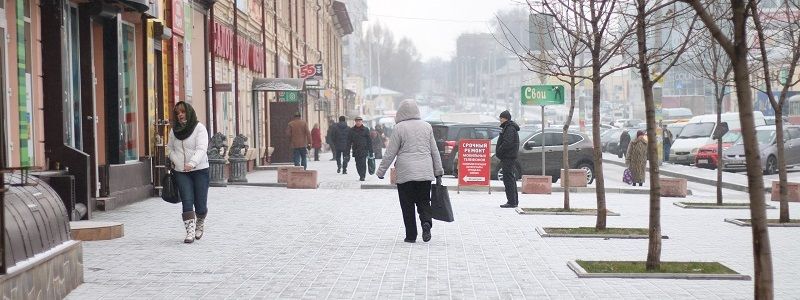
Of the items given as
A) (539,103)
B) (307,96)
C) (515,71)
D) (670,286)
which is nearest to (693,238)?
(670,286)

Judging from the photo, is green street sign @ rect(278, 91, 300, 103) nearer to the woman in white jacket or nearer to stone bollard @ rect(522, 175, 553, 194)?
stone bollard @ rect(522, 175, 553, 194)

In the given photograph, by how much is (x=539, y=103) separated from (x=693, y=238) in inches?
414

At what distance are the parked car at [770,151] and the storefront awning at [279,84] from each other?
13668mm

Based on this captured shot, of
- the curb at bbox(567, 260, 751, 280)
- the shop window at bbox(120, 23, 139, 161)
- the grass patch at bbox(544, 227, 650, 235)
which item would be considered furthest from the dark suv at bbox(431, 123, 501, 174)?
the curb at bbox(567, 260, 751, 280)

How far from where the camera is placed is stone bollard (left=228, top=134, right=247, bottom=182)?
89.3 feet

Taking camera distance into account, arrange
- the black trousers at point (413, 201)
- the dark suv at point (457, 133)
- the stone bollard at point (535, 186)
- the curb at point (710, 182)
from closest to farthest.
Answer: the black trousers at point (413, 201) → the stone bollard at point (535, 186) → the curb at point (710, 182) → the dark suv at point (457, 133)

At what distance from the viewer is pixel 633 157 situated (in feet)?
96.6

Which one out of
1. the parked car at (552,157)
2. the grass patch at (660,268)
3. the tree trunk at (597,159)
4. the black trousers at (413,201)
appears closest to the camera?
the grass patch at (660,268)

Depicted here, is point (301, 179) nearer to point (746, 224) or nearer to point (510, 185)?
point (510, 185)

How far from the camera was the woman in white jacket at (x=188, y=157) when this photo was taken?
44.8 feet

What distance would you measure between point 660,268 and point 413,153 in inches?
145

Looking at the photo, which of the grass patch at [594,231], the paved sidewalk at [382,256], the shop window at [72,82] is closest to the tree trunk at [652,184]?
the paved sidewalk at [382,256]

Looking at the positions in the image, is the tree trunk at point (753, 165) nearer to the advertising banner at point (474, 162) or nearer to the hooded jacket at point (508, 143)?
the hooded jacket at point (508, 143)

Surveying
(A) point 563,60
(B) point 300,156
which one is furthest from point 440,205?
(B) point 300,156
